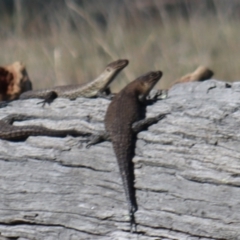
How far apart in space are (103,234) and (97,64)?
14.0 feet

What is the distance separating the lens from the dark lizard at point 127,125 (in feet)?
13.1

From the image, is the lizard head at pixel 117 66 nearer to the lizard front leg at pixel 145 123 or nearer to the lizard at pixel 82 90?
the lizard at pixel 82 90

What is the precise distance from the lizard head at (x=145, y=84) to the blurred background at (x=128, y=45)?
230 centimetres

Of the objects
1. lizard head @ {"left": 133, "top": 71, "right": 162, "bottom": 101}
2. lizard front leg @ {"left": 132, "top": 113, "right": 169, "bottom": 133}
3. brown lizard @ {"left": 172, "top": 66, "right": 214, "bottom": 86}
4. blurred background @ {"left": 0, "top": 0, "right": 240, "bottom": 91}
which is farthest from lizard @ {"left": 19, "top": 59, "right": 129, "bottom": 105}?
blurred background @ {"left": 0, "top": 0, "right": 240, "bottom": 91}

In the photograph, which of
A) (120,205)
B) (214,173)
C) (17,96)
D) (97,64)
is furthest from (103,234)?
(97,64)

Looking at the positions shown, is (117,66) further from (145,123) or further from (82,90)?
(145,123)

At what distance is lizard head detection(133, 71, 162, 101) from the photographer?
4.76 meters

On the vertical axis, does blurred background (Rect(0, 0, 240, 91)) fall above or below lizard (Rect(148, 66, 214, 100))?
below

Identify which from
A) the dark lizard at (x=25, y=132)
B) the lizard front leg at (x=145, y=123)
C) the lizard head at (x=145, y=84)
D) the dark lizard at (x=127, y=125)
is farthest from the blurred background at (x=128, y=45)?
the lizard front leg at (x=145, y=123)

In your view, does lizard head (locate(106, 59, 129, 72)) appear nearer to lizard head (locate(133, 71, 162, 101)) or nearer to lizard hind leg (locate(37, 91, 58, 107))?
lizard head (locate(133, 71, 162, 101))

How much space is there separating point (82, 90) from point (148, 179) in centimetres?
165

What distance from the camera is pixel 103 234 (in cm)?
406

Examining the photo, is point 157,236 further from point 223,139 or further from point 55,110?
point 55,110

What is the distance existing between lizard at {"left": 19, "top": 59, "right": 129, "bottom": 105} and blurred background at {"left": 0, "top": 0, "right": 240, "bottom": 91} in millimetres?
1490
